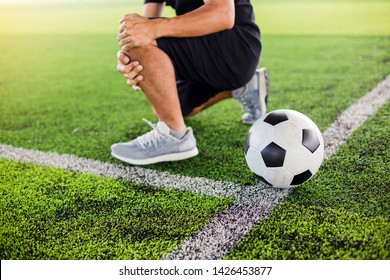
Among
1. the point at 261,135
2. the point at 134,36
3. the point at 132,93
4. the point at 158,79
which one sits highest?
the point at 134,36

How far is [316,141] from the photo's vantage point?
2195mm

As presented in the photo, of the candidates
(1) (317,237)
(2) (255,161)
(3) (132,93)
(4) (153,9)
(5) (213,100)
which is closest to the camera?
(1) (317,237)

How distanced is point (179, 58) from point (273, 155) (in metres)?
0.87

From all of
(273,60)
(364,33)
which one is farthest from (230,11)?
(364,33)

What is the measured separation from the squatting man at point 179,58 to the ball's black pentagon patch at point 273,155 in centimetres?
60

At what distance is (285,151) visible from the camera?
7.07 ft

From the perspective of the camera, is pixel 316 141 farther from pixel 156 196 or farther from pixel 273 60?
pixel 273 60

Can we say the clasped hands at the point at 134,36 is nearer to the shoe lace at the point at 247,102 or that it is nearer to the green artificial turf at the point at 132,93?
the green artificial turf at the point at 132,93

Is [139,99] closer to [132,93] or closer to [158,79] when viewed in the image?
[132,93]

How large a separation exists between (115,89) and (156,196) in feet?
7.94

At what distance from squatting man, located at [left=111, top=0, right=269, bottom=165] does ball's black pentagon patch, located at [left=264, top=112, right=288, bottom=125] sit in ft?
1.86

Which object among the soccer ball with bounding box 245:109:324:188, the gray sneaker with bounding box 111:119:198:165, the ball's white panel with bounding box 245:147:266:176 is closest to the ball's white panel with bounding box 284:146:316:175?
the soccer ball with bounding box 245:109:324:188

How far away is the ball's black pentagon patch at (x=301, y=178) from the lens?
2156 millimetres

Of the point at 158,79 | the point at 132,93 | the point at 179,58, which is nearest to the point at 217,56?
the point at 179,58
